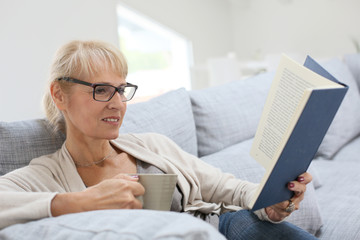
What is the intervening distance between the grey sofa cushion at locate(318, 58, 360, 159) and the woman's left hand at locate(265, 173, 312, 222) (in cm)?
128

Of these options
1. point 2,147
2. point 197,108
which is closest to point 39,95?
point 197,108

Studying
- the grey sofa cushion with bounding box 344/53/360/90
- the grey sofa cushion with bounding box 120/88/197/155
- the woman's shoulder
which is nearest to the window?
the grey sofa cushion with bounding box 344/53/360/90

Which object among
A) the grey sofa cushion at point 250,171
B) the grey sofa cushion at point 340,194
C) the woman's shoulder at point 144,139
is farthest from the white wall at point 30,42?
the grey sofa cushion at point 340,194

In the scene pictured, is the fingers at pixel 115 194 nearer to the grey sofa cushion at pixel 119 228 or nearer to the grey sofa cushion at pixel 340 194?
the grey sofa cushion at pixel 119 228

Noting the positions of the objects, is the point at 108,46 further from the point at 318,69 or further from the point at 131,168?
the point at 318,69

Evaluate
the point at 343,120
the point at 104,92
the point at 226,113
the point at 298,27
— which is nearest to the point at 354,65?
the point at 343,120

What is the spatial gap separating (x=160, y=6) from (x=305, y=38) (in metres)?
2.27

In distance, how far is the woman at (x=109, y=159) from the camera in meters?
1.26

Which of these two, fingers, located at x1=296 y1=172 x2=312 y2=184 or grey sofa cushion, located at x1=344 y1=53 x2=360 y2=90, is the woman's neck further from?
grey sofa cushion, located at x1=344 y1=53 x2=360 y2=90

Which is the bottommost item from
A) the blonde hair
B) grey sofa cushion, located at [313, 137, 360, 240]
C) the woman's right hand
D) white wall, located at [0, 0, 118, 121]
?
white wall, located at [0, 0, 118, 121]

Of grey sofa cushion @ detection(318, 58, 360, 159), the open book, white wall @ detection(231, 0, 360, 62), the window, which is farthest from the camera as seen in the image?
white wall @ detection(231, 0, 360, 62)

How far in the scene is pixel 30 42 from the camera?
3.29 m

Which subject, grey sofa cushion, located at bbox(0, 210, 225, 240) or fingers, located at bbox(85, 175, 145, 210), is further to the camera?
fingers, located at bbox(85, 175, 145, 210)

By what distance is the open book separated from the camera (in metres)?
0.99
